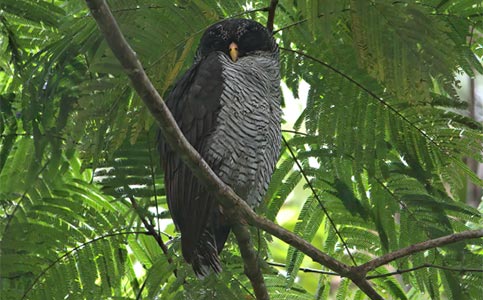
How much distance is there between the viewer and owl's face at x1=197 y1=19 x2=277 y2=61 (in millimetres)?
4293

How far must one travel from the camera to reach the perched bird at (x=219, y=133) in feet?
12.4

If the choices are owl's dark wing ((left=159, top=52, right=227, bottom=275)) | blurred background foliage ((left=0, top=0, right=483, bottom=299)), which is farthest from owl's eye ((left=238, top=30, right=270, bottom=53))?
owl's dark wing ((left=159, top=52, right=227, bottom=275))

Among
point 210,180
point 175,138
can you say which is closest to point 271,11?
point 210,180

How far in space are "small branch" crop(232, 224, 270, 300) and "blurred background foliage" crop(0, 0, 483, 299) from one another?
0.42 feet

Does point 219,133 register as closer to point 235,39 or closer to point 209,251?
point 209,251

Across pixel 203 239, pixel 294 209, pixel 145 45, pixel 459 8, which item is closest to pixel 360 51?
pixel 145 45

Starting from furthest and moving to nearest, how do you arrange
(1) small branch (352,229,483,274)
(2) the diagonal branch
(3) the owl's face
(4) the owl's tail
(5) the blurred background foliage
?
(3) the owl's face < (4) the owl's tail < (5) the blurred background foliage < (1) small branch (352,229,483,274) < (2) the diagonal branch

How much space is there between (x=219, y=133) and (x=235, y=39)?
70cm

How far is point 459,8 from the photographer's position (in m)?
3.91

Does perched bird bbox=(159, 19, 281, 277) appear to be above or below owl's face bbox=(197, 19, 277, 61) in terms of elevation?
below

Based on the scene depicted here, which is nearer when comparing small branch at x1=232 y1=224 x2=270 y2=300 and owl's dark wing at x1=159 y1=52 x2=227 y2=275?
small branch at x1=232 y1=224 x2=270 y2=300

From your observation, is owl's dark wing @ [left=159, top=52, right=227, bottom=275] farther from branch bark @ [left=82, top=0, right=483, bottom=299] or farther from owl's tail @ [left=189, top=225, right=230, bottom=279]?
branch bark @ [left=82, top=0, right=483, bottom=299]

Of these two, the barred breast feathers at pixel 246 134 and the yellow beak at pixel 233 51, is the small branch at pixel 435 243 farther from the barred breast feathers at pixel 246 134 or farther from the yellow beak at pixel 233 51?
the yellow beak at pixel 233 51

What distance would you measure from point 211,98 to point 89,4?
1.65 metres
